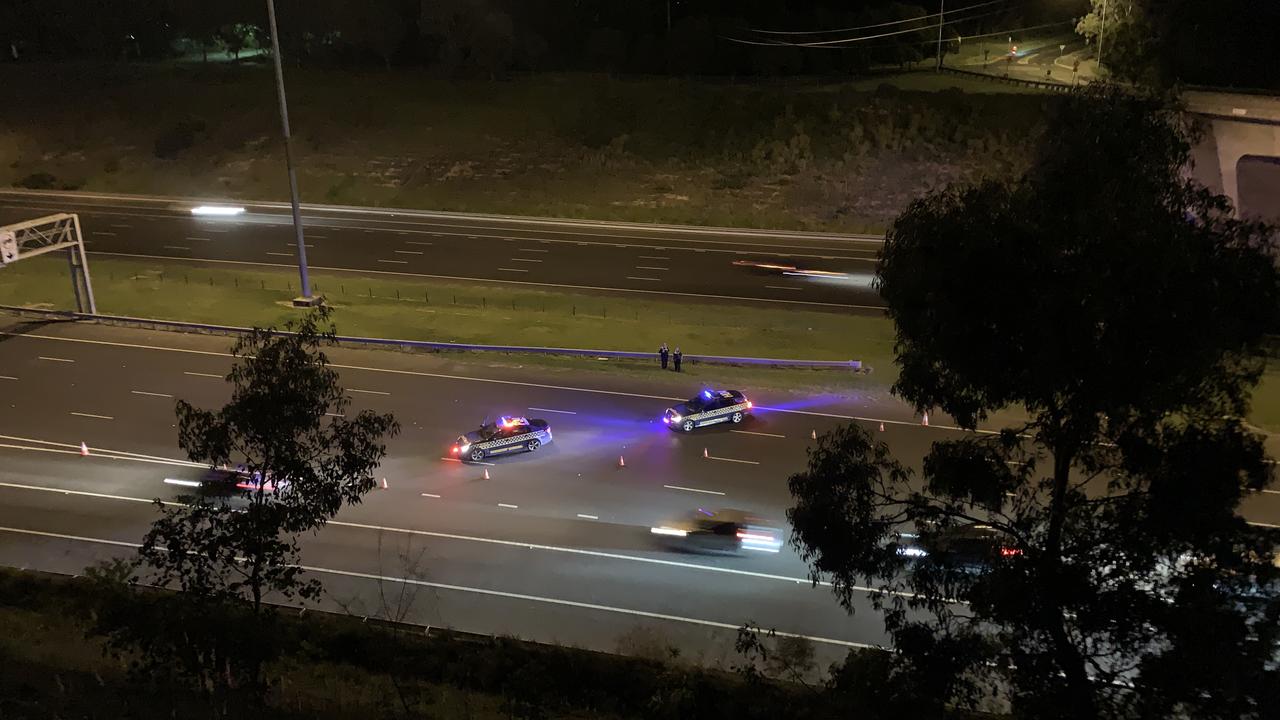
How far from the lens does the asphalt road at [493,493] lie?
1861cm

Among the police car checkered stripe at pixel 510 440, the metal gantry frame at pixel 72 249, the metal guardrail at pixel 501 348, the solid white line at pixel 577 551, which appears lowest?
the solid white line at pixel 577 551

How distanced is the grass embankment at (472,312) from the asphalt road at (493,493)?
3.87 metres

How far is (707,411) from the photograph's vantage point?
1028 inches

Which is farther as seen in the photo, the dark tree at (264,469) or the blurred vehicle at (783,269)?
the blurred vehicle at (783,269)

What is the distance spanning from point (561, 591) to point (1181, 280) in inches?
535

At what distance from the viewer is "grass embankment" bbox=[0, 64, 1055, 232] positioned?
187 ft

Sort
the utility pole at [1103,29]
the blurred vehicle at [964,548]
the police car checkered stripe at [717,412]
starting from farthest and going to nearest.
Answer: the utility pole at [1103,29] < the police car checkered stripe at [717,412] < the blurred vehicle at [964,548]

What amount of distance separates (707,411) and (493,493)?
6.54 m

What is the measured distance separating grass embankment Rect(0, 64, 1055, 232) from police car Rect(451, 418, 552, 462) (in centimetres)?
3078

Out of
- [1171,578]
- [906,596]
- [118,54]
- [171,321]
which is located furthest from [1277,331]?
[118,54]

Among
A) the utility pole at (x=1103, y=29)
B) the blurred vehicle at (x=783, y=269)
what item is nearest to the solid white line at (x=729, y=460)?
the blurred vehicle at (x=783, y=269)

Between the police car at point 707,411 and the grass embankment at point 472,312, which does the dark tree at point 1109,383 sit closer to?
the police car at point 707,411

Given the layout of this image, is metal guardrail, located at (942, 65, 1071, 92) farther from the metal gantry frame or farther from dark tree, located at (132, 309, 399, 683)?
dark tree, located at (132, 309, 399, 683)

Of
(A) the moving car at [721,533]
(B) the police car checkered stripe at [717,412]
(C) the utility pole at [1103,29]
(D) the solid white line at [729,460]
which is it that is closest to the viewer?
(A) the moving car at [721,533]
